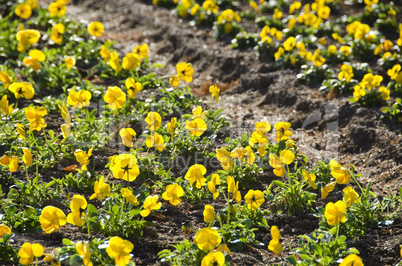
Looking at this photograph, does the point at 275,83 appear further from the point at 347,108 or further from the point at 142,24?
the point at 142,24

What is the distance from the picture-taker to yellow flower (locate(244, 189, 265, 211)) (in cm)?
285

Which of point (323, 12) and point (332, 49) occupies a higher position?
point (323, 12)

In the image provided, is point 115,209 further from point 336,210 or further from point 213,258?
point 336,210

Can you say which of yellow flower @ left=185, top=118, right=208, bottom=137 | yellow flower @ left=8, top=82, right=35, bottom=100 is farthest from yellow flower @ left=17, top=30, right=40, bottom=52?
yellow flower @ left=185, top=118, right=208, bottom=137

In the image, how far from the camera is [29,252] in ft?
7.59

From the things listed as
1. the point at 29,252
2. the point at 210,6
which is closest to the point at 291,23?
the point at 210,6

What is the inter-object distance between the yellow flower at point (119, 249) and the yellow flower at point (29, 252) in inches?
13.1

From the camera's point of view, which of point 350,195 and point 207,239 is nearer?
point 207,239

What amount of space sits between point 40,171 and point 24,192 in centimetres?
44

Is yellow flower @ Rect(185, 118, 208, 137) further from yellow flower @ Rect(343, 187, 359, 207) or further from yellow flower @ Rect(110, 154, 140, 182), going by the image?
yellow flower @ Rect(343, 187, 359, 207)

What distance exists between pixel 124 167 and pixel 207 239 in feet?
2.75

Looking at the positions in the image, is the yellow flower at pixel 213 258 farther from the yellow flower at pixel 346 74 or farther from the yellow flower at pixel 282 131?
the yellow flower at pixel 346 74

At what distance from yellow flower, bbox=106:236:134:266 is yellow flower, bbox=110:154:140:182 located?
670 mm

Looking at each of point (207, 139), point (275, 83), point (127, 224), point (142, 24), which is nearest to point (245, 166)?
point (207, 139)
